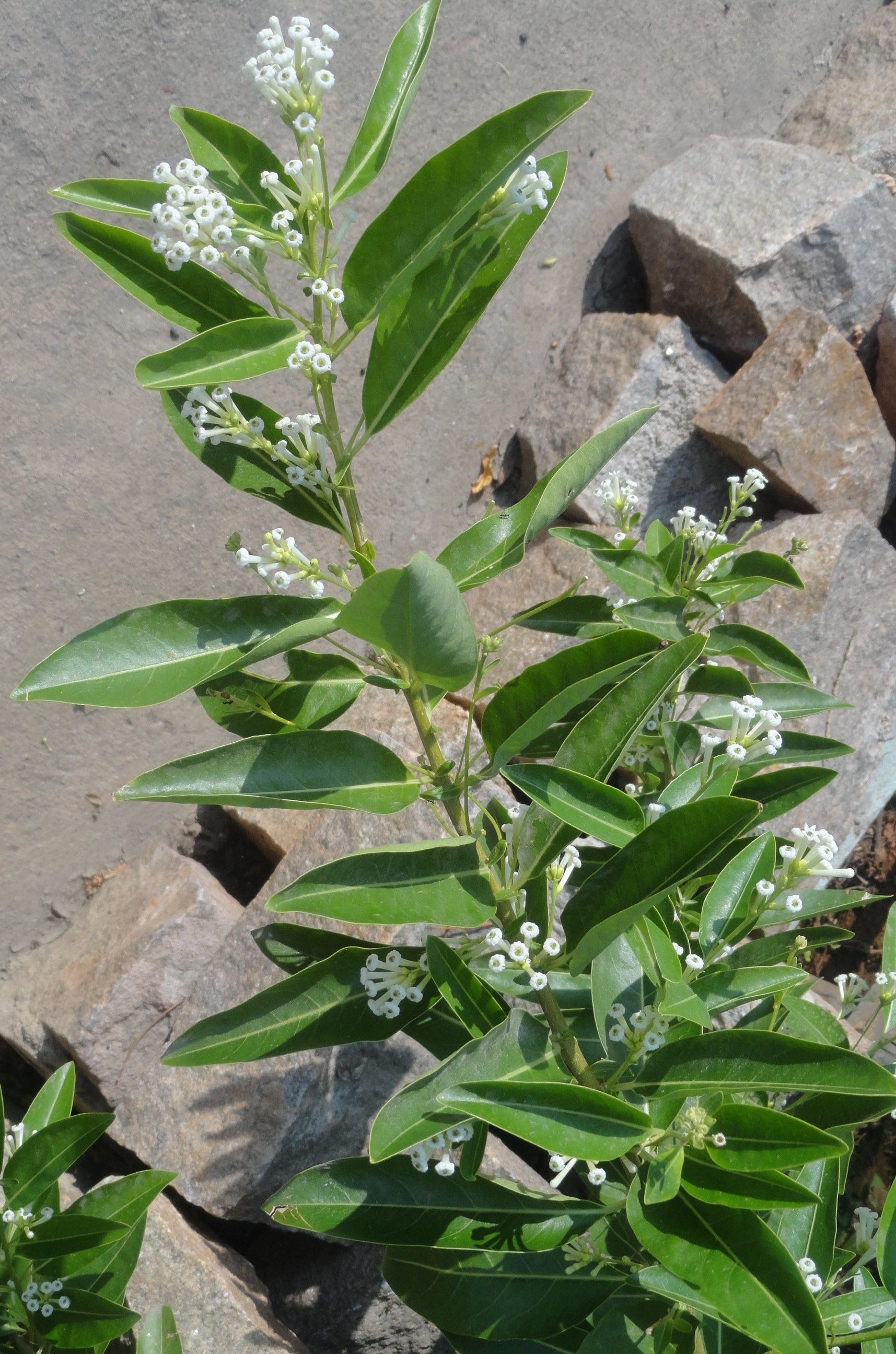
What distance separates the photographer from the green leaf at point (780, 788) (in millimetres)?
1825

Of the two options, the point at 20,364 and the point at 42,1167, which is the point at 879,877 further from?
Result: the point at 20,364

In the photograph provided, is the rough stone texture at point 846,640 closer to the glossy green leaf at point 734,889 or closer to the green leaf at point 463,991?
the glossy green leaf at point 734,889

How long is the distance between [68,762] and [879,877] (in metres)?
3.06

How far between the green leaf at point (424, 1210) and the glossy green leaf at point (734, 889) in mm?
547

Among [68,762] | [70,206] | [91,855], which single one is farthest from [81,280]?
[91,855]

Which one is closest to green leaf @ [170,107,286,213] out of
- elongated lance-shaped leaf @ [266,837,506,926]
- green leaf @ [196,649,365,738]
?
green leaf @ [196,649,365,738]

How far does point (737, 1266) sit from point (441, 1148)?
18.0 inches

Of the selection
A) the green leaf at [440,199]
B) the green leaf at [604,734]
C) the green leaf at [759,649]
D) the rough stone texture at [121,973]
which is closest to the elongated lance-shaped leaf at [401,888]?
the green leaf at [604,734]

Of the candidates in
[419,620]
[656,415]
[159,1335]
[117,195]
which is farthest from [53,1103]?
[656,415]

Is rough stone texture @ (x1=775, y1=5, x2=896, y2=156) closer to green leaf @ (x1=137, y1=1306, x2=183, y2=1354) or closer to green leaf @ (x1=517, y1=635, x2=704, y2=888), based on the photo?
green leaf @ (x1=517, y1=635, x2=704, y2=888)

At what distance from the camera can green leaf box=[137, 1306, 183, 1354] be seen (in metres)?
1.99

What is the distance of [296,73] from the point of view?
1275 millimetres

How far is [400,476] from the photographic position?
3.96 metres

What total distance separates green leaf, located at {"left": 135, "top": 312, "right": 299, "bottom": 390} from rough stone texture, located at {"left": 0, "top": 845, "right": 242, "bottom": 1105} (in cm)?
215
